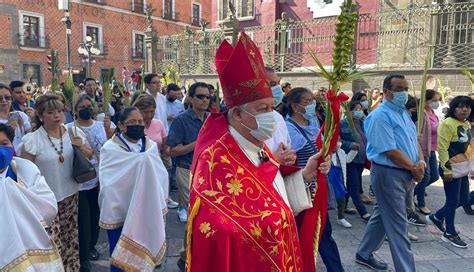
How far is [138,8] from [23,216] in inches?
1553

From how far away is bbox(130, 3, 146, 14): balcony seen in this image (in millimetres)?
38531

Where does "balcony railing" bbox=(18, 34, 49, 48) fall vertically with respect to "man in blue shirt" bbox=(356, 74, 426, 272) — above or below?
above

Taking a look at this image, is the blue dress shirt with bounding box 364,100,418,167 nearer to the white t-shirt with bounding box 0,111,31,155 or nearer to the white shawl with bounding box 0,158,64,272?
the white shawl with bounding box 0,158,64,272

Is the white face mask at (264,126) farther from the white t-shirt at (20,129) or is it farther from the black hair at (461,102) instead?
the black hair at (461,102)

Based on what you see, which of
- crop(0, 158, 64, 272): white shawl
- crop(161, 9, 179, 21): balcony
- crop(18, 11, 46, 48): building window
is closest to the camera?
crop(0, 158, 64, 272): white shawl

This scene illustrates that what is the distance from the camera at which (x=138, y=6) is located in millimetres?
39219

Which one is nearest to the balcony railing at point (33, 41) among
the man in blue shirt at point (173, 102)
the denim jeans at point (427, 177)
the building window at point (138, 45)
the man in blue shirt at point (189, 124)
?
the building window at point (138, 45)

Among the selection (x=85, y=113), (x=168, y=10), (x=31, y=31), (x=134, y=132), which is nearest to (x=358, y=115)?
(x=134, y=132)

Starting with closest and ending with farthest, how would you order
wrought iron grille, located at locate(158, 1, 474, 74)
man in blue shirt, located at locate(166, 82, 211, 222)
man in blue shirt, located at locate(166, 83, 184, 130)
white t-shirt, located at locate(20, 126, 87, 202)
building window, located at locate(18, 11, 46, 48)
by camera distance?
white t-shirt, located at locate(20, 126, 87, 202) → man in blue shirt, located at locate(166, 82, 211, 222) → man in blue shirt, located at locate(166, 83, 184, 130) → wrought iron grille, located at locate(158, 1, 474, 74) → building window, located at locate(18, 11, 46, 48)

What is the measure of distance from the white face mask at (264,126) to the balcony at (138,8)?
39300mm

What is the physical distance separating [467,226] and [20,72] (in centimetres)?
3186

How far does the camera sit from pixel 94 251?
475cm

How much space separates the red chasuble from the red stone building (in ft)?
82.1

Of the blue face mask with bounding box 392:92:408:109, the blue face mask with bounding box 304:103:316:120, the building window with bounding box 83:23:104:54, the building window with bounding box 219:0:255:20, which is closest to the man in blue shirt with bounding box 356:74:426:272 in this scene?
the blue face mask with bounding box 392:92:408:109
